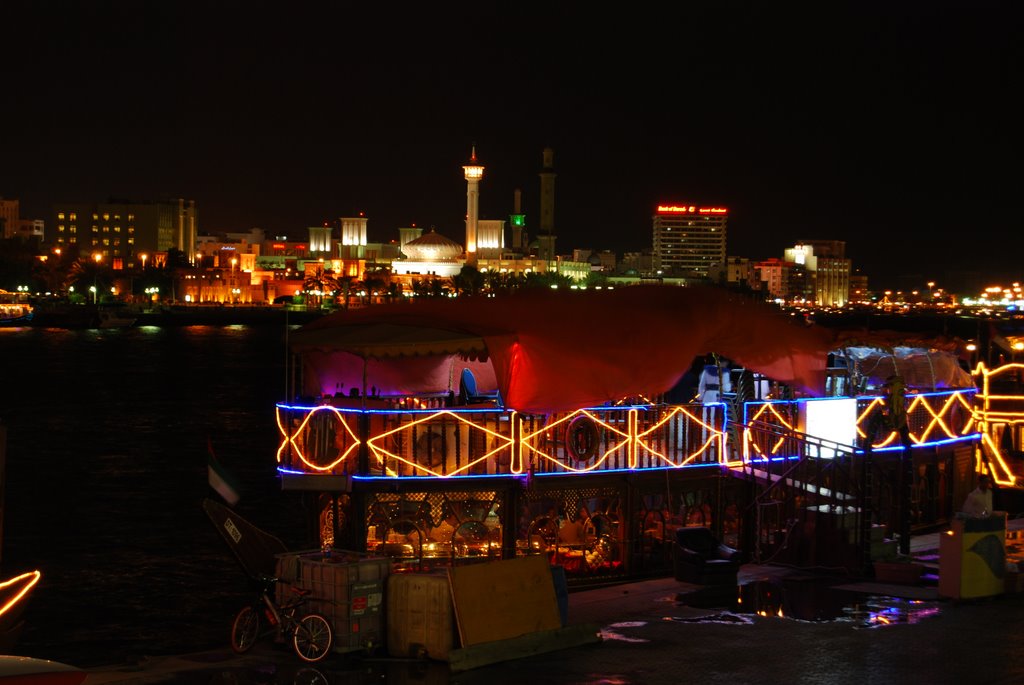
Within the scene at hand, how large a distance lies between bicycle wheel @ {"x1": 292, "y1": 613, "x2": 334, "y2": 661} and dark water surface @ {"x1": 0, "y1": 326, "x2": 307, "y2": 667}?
6.50 metres

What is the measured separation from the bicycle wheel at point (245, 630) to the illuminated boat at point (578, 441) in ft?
14.9

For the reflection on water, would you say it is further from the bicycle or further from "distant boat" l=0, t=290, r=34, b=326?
"distant boat" l=0, t=290, r=34, b=326

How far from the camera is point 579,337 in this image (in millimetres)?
19891

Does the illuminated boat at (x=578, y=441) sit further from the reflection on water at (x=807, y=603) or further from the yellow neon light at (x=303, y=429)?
the reflection on water at (x=807, y=603)

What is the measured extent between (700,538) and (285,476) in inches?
254

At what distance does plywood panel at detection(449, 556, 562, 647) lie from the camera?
14.2 meters

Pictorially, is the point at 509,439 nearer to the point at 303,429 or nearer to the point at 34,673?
the point at 303,429

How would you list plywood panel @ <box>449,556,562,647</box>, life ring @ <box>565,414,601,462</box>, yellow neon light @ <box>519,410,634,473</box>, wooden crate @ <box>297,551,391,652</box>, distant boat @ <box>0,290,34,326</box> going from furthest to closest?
distant boat @ <box>0,290,34,326</box>, life ring @ <box>565,414,601,462</box>, yellow neon light @ <box>519,410,634,473</box>, wooden crate @ <box>297,551,391,652</box>, plywood panel @ <box>449,556,562,647</box>

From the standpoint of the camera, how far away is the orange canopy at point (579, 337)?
1944 cm

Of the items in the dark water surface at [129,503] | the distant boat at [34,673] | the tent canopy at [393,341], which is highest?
the tent canopy at [393,341]

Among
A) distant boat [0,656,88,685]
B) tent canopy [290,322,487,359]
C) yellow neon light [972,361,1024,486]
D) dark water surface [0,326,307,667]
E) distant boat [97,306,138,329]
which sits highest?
distant boat [97,306,138,329]

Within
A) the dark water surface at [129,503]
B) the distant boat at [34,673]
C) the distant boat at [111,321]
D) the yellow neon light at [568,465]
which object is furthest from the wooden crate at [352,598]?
the distant boat at [111,321]

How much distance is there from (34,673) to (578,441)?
11.1m

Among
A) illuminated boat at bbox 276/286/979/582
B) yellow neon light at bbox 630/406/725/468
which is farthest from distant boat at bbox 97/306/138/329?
yellow neon light at bbox 630/406/725/468
